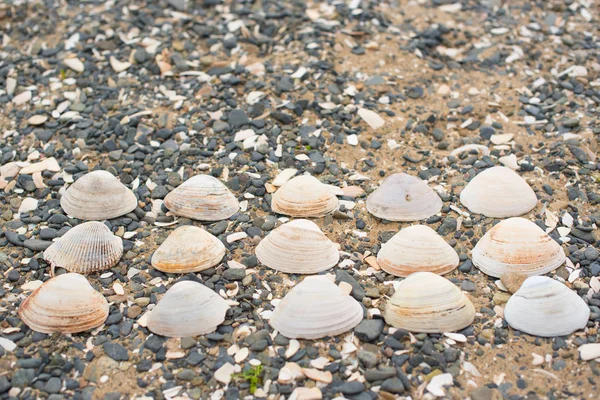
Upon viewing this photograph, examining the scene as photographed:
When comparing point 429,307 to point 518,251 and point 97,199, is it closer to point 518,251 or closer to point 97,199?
point 518,251

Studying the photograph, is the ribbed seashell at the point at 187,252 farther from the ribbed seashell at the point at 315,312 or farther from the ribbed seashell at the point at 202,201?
the ribbed seashell at the point at 315,312

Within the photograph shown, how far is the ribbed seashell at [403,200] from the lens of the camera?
3756 millimetres

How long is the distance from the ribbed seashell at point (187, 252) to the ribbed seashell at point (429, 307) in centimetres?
99

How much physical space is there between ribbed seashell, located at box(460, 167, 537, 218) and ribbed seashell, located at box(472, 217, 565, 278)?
28 centimetres

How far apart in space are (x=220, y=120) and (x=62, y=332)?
1.96 m

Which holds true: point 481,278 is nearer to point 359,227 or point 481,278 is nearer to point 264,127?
point 359,227

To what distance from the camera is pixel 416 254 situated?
340cm

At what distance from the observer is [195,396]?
9.21ft

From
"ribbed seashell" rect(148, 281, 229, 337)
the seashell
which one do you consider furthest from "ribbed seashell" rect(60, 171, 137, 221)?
"ribbed seashell" rect(148, 281, 229, 337)

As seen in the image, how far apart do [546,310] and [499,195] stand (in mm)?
930

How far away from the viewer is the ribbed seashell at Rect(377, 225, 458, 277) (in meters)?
3.38

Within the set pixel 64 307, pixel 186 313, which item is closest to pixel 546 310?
pixel 186 313

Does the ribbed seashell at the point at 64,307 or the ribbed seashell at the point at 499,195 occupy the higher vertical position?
the ribbed seashell at the point at 499,195

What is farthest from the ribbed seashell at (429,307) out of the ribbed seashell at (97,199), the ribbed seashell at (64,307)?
the ribbed seashell at (97,199)
